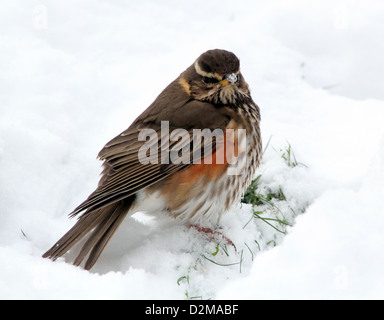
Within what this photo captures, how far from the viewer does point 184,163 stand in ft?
15.4

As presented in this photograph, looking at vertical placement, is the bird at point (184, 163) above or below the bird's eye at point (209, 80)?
below

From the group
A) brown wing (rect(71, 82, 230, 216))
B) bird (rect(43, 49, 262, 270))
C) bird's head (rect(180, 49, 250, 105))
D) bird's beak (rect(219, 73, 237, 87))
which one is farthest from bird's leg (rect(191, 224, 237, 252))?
bird's beak (rect(219, 73, 237, 87))

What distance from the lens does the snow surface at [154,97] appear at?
3.91m

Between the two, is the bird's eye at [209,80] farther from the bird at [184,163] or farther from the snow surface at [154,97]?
the snow surface at [154,97]

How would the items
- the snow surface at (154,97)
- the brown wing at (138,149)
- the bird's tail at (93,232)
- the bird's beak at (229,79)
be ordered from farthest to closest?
1. the bird's beak at (229,79)
2. the brown wing at (138,149)
3. the bird's tail at (93,232)
4. the snow surface at (154,97)

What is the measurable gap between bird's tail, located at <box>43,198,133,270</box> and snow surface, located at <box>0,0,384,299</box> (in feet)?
0.43

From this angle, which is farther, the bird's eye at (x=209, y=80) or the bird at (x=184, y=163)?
the bird's eye at (x=209, y=80)

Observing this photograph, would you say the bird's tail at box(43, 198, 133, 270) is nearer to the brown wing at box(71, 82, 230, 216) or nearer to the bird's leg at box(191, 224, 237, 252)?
the brown wing at box(71, 82, 230, 216)

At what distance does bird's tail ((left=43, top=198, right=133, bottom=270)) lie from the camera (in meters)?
4.46

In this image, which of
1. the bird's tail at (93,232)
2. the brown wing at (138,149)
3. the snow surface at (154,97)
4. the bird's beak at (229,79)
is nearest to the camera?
the snow surface at (154,97)

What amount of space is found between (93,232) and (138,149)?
728 mm

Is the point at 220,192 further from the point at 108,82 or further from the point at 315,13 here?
the point at 315,13

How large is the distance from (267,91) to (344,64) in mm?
1381

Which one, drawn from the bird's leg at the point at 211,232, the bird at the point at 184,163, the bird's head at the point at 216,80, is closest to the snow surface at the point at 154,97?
the bird's leg at the point at 211,232
